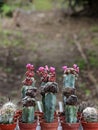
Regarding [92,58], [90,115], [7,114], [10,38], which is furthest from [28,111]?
[10,38]

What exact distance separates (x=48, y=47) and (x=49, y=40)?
2.59ft

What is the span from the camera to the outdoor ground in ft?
24.6

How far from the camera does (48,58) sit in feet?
29.7

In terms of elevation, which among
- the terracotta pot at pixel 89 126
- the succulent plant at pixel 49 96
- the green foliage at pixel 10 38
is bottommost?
the terracotta pot at pixel 89 126

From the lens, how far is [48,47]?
10.1 meters

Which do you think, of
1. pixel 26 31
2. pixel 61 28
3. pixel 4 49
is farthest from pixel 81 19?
A: pixel 4 49

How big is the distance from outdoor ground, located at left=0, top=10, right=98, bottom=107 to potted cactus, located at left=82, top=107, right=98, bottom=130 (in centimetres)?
325

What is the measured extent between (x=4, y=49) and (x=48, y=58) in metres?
1.24

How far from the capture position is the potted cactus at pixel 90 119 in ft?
9.42

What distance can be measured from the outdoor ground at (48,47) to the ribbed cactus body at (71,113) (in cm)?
326

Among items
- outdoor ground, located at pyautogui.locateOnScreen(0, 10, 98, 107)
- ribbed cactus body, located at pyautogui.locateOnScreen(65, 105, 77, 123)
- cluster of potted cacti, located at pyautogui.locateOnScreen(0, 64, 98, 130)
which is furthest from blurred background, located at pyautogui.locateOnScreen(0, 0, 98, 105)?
ribbed cactus body, located at pyautogui.locateOnScreen(65, 105, 77, 123)

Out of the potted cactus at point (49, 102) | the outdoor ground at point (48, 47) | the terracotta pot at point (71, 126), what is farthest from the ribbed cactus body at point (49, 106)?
the outdoor ground at point (48, 47)

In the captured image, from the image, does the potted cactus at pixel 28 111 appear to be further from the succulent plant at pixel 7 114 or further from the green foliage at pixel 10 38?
the green foliage at pixel 10 38

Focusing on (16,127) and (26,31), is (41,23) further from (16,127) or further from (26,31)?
(16,127)
